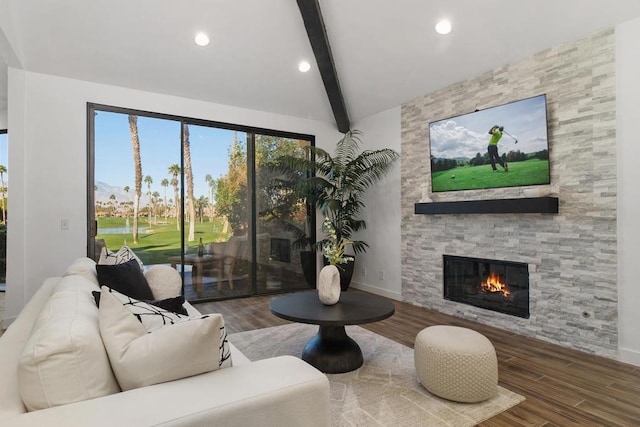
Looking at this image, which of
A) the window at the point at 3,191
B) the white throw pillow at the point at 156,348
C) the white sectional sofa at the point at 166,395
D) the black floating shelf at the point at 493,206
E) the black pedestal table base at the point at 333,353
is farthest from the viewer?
the window at the point at 3,191

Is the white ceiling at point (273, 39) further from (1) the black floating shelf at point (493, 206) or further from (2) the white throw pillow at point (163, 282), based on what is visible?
(2) the white throw pillow at point (163, 282)

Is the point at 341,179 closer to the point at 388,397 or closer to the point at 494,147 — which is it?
the point at 494,147

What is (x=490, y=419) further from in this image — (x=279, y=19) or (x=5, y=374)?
(x=279, y=19)

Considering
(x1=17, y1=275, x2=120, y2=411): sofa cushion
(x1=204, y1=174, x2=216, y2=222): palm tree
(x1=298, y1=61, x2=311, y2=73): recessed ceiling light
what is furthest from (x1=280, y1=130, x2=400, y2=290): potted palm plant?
(x1=17, y1=275, x2=120, y2=411): sofa cushion

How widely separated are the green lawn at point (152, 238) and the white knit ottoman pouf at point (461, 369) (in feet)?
11.1

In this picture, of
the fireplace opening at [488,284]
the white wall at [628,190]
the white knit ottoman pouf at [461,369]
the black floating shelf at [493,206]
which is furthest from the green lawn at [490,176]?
the white knit ottoman pouf at [461,369]

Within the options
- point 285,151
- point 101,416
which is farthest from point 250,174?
point 101,416

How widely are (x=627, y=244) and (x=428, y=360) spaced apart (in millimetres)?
1926

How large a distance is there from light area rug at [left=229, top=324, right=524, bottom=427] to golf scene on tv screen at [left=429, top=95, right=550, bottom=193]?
1960 millimetres

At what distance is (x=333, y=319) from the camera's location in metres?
2.41

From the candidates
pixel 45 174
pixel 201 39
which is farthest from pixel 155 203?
pixel 201 39

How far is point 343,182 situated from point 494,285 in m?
2.37

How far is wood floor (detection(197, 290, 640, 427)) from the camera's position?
206cm

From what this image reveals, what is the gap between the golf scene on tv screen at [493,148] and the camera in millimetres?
3326
